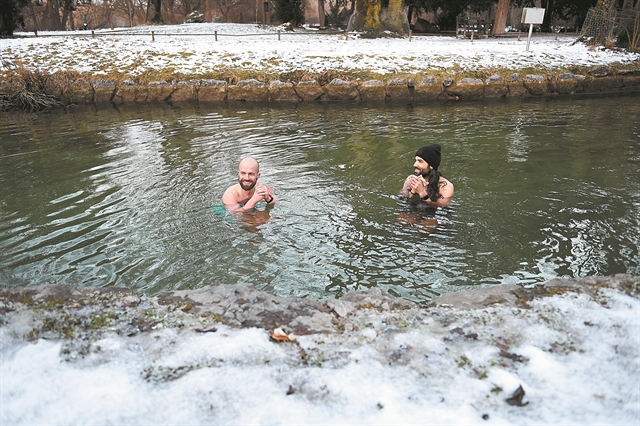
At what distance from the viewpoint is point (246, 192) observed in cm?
604

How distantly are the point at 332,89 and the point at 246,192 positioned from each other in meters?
9.30

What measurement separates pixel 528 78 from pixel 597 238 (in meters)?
11.6

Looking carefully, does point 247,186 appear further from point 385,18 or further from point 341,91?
point 385,18

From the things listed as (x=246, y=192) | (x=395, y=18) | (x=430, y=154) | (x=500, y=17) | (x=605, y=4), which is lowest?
(x=246, y=192)

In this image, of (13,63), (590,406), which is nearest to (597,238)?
(590,406)

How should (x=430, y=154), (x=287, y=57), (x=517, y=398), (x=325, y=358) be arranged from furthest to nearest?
(x=287, y=57) < (x=430, y=154) < (x=325, y=358) < (x=517, y=398)

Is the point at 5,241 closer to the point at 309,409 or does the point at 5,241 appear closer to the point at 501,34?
the point at 309,409

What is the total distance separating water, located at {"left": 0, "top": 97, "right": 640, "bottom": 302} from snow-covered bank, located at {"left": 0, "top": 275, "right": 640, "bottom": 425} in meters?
1.12

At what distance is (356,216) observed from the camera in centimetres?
561

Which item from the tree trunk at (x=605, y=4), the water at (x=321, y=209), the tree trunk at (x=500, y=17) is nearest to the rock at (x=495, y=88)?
the water at (x=321, y=209)

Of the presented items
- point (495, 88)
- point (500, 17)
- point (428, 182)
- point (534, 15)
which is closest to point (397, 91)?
point (495, 88)

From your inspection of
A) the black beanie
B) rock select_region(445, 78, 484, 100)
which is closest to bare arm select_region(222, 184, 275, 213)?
the black beanie

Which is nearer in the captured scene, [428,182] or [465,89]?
[428,182]

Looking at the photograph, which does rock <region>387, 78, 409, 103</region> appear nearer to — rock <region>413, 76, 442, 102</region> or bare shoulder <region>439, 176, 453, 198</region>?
rock <region>413, 76, 442, 102</region>
